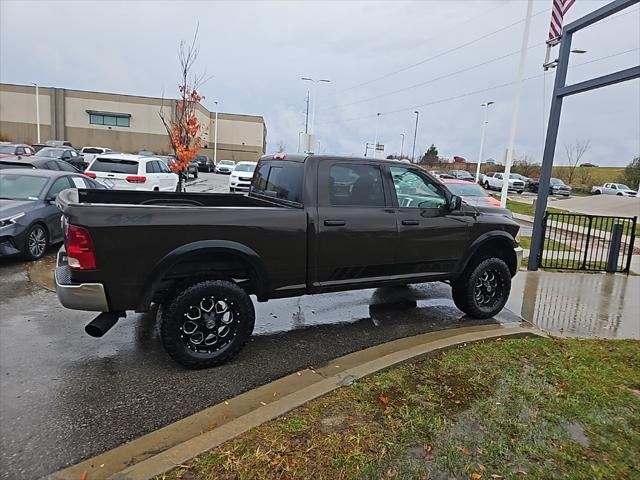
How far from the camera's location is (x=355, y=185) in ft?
16.3

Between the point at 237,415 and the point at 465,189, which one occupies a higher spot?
the point at 465,189

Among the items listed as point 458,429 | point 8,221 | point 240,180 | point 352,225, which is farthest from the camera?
point 240,180

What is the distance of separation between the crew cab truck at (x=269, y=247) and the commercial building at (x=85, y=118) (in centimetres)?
5652

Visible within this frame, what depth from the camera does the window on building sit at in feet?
A: 200

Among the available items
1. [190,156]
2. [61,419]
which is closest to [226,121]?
[190,156]

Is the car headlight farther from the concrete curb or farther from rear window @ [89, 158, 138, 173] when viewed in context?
rear window @ [89, 158, 138, 173]

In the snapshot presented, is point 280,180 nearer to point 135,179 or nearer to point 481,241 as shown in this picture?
point 481,241

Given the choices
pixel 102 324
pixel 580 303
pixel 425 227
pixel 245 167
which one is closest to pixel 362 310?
pixel 425 227

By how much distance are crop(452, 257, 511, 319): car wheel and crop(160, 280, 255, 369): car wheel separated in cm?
296

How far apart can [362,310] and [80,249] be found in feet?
11.9

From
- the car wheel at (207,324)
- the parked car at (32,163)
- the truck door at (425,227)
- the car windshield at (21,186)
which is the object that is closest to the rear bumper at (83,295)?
the car wheel at (207,324)

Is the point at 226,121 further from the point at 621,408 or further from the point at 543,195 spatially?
the point at 621,408

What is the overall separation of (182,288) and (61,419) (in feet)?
4.25

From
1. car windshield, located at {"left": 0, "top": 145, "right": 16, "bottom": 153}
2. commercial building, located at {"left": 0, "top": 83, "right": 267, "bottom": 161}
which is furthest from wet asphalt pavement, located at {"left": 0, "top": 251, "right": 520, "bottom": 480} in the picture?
commercial building, located at {"left": 0, "top": 83, "right": 267, "bottom": 161}
